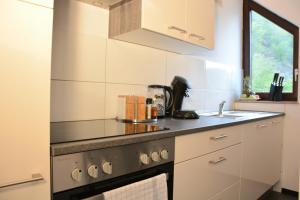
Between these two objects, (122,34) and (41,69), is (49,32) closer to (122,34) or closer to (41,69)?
(41,69)

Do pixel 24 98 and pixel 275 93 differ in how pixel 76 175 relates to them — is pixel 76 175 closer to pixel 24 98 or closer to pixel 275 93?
pixel 24 98

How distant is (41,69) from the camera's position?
28.1 inches

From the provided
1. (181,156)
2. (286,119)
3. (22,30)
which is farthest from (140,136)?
(286,119)

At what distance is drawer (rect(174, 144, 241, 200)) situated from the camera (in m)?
1.24

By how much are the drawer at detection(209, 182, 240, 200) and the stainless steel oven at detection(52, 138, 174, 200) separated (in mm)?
577

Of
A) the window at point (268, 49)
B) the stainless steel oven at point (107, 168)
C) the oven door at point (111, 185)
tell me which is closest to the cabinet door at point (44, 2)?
the stainless steel oven at point (107, 168)

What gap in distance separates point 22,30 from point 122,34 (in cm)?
84

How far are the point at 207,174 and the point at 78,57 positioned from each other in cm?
101

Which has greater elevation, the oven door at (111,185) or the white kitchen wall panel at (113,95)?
the white kitchen wall panel at (113,95)

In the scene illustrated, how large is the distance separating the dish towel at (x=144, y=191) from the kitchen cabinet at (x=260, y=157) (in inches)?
40.6

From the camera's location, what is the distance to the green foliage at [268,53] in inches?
108

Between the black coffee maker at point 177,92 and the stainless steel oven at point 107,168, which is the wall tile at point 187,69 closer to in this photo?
the black coffee maker at point 177,92

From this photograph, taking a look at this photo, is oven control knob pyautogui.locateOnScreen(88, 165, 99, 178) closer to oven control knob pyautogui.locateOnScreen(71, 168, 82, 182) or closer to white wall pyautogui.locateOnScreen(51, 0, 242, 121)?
oven control knob pyautogui.locateOnScreen(71, 168, 82, 182)

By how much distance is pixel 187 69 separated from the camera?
2.21 metres
